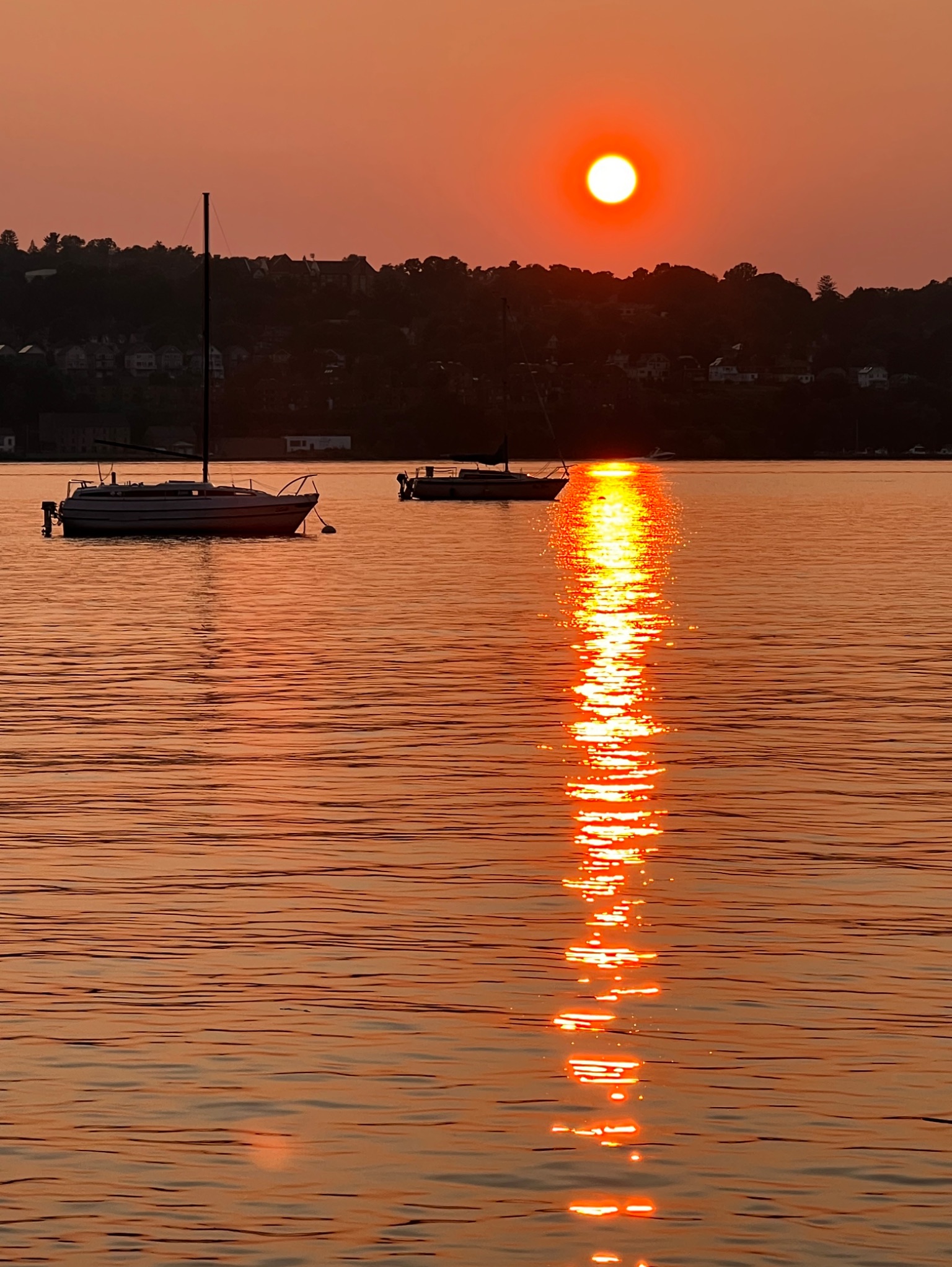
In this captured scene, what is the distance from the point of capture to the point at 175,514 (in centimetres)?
9356

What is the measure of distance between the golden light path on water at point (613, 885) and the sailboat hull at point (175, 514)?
130ft

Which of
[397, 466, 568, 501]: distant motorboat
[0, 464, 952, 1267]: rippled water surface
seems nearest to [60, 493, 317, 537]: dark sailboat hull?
[0, 464, 952, 1267]: rippled water surface

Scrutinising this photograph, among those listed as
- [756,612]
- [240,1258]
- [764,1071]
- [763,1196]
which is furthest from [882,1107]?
[756,612]

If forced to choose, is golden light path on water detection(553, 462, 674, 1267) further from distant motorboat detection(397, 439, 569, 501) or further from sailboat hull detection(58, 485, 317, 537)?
distant motorboat detection(397, 439, 569, 501)

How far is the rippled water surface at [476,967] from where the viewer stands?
1085cm

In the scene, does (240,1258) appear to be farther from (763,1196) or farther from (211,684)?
(211,684)

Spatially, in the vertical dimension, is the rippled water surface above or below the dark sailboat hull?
below

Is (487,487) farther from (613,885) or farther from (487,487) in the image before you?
(613,885)

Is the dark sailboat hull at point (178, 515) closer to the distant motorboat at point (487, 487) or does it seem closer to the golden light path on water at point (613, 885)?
the golden light path on water at point (613, 885)

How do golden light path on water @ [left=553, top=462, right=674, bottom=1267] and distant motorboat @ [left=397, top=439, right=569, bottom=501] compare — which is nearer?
golden light path on water @ [left=553, top=462, right=674, bottom=1267]

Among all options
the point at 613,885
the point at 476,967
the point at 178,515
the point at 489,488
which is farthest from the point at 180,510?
the point at 476,967

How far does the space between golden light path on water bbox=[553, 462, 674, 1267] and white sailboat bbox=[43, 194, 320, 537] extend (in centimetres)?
3956

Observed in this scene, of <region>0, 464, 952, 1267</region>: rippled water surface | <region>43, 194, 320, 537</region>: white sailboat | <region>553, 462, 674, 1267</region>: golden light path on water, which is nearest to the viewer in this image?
<region>0, 464, 952, 1267</region>: rippled water surface

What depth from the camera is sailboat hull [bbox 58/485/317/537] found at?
9338 centimetres
